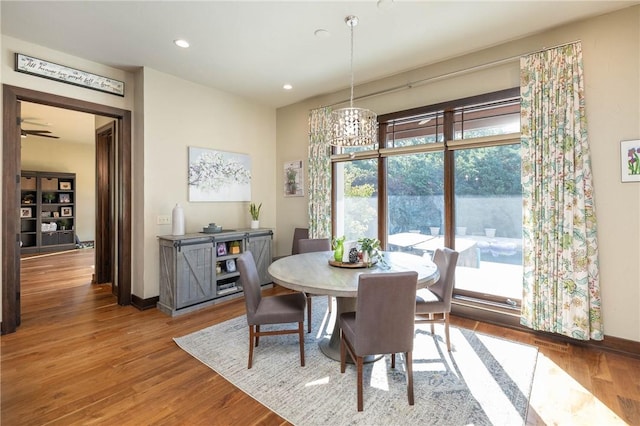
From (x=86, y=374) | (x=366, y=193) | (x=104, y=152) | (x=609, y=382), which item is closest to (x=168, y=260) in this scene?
(x=86, y=374)

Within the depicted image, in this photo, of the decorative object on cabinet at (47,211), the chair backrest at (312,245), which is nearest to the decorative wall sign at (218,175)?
the chair backrest at (312,245)

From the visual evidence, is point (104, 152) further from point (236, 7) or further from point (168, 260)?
point (236, 7)

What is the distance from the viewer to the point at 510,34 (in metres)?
3.00

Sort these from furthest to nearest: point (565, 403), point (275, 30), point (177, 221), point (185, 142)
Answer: point (185, 142), point (177, 221), point (275, 30), point (565, 403)

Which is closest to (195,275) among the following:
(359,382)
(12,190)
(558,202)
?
(12,190)

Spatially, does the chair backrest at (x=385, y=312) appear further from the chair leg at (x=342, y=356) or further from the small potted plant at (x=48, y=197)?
the small potted plant at (x=48, y=197)

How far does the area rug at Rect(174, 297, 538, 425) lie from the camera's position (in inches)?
74.7

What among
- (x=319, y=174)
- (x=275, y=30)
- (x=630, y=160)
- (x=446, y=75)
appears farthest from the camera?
(x=319, y=174)

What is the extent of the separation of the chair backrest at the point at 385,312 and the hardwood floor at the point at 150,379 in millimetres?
770

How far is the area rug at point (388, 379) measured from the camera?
190 cm

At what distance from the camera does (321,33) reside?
9.64 feet

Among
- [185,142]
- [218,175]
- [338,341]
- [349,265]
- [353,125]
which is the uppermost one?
[185,142]

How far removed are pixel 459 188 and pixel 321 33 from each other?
2327 mm

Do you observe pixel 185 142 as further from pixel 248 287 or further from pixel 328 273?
pixel 328 273
